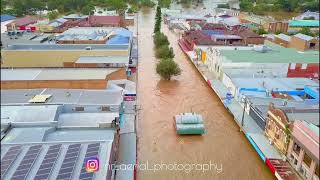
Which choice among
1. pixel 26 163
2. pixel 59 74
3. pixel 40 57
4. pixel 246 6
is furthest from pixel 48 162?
pixel 246 6

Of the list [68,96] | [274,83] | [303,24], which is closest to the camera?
[68,96]

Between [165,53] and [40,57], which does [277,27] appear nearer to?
[165,53]

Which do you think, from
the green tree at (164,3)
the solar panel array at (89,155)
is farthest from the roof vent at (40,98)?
the green tree at (164,3)

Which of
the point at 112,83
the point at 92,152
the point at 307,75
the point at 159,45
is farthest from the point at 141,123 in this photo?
the point at 159,45

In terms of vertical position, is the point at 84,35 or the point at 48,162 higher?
the point at 84,35

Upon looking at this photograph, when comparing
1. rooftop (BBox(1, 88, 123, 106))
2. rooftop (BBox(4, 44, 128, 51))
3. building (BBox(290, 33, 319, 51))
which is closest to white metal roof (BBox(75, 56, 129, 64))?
rooftop (BBox(4, 44, 128, 51))

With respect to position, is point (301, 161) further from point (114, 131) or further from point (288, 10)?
point (288, 10)

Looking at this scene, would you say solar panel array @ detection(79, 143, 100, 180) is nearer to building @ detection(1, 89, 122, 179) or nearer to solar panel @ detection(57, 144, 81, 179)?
building @ detection(1, 89, 122, 179)
